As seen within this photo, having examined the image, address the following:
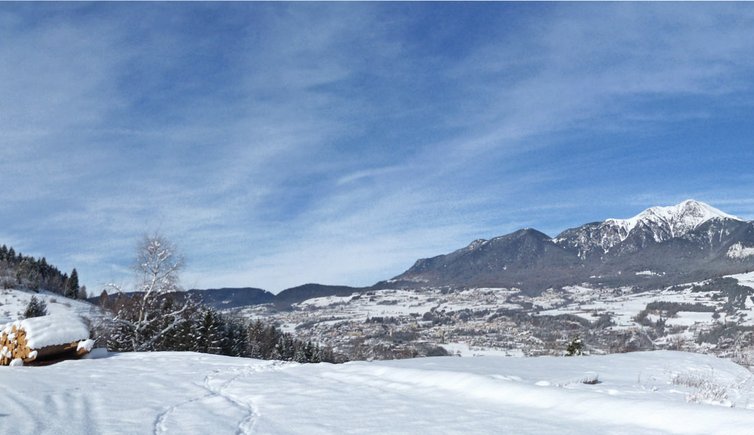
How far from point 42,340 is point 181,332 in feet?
99.3

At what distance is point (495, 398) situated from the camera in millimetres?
7207

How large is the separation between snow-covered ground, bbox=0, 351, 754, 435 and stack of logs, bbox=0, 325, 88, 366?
1.80 m

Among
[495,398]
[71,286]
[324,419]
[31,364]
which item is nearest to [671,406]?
[495,398]

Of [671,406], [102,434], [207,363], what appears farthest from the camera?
[207,363]

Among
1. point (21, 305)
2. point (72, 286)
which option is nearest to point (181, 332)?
point (21, 305)

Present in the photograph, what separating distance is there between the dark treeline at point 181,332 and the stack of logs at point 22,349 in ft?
35.7

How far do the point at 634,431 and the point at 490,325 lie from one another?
191630 millimetres

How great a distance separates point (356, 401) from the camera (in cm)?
738

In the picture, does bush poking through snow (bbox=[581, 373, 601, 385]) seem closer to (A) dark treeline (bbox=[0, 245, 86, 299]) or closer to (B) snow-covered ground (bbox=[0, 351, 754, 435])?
(B) snow-covered ground (bbox=[0, 351, 754, 435])

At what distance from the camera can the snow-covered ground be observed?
5.48 m

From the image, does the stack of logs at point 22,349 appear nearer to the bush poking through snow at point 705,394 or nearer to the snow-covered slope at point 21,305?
the bush poking through snow at point 705,394

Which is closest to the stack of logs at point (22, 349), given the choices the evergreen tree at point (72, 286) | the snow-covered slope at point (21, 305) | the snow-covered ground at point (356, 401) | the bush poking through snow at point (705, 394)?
the snow-covered ground at point (356, 401)

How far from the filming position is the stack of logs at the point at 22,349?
12930 mm

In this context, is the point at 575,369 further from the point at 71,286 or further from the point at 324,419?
the point at 71,286
